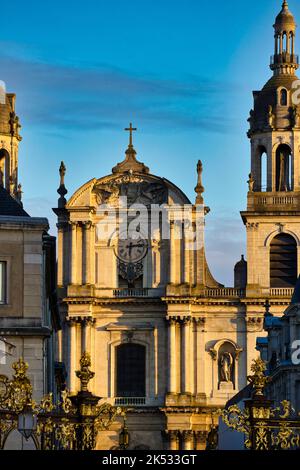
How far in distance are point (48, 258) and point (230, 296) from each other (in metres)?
43.0

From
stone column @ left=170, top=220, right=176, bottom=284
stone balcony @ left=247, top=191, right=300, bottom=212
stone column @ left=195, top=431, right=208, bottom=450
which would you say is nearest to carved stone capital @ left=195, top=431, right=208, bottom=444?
stone column @ left=195, top=431, right=208, bottom=450

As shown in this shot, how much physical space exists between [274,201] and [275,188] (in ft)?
2.41

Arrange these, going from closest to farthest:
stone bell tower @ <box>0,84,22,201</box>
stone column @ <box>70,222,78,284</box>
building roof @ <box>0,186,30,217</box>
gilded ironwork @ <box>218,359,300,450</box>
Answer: gilded ironwork @ <box>218,359,300,450</box>
building roof @ <box>0,186,30,217</box>
stone bell tower @ <box>0,84,22,201</box>
stone column @ <box>70,222,78,284</box>

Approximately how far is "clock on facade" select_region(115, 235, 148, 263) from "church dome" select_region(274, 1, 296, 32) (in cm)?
1356

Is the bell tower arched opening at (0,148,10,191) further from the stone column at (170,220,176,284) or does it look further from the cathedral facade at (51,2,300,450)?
the stone column at (170,220,176,284)

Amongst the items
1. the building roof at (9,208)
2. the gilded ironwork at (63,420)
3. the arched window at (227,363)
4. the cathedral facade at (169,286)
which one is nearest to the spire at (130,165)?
the cathedral facade at (169,286)

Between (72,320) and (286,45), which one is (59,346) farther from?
(286,45)

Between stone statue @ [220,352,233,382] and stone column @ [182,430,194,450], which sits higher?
stone statue @ [220,352,233,382]

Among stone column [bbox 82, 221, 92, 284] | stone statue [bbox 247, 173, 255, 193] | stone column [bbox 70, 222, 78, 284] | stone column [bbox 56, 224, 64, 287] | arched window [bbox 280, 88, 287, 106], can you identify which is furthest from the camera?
arched window [bbox 280, 88, 287, 106]

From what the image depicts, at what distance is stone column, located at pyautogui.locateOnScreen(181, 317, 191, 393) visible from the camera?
396ft

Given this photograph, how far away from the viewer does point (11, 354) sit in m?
70.9

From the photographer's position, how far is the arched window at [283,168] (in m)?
123

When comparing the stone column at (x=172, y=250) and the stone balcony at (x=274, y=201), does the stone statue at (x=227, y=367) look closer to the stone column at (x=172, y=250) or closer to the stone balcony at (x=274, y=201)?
the stone column at (x=172, y=250)
